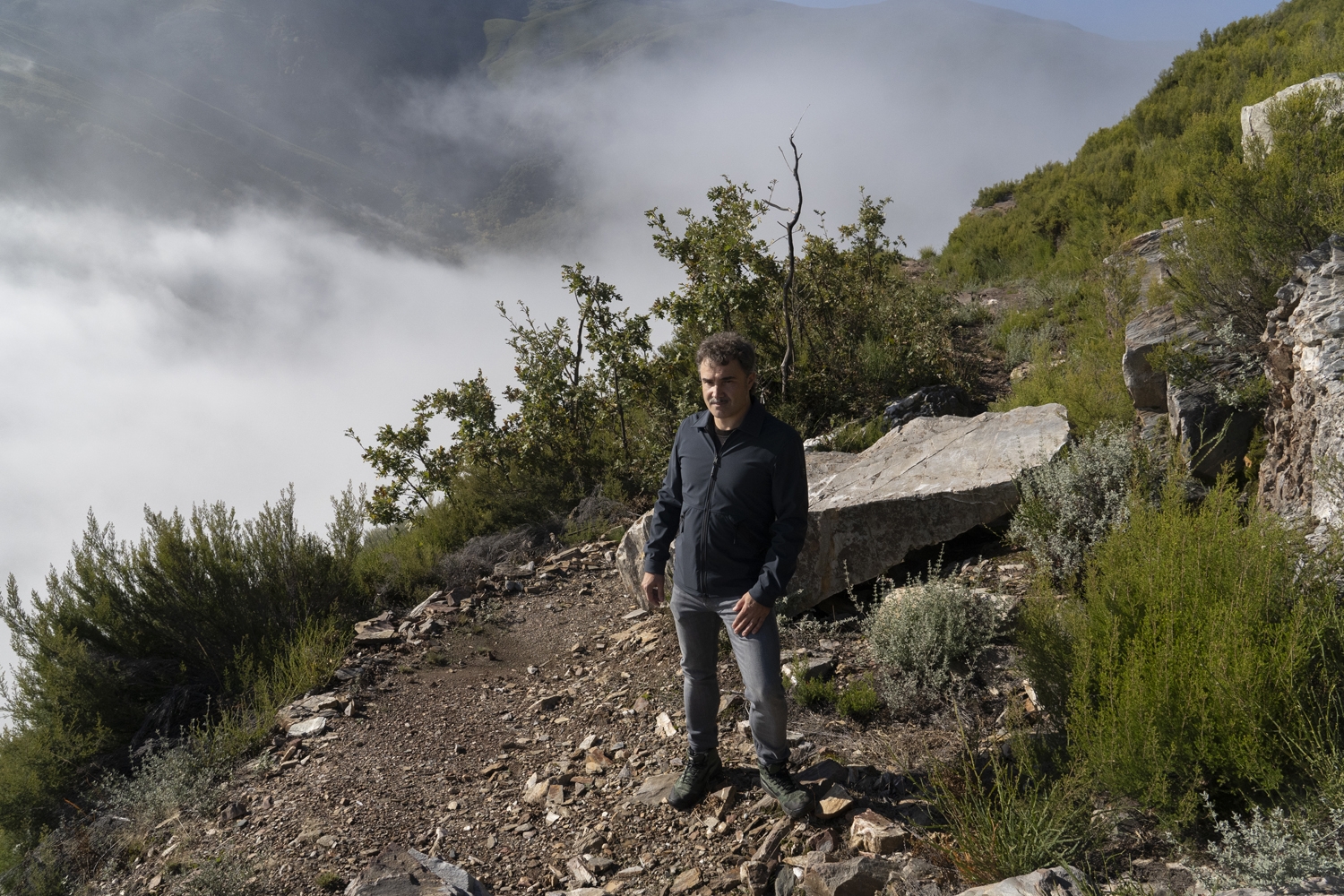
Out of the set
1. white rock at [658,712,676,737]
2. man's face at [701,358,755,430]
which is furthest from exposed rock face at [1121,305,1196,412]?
white rock at [658,712,676,737]

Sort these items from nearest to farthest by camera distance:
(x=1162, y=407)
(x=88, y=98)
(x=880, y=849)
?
1. (x=880, y=849)
2. (x=1162, y=407)
3. (x=88, y=98)

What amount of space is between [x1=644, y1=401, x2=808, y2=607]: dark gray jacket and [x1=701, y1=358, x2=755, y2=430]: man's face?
5 centimetres

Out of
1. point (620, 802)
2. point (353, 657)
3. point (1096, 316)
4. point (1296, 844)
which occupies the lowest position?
point (620, 802)

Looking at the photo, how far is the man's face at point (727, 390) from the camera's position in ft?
9.39

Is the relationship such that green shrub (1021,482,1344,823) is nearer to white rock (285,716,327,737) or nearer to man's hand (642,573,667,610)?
man's hand (642,573,667,610)

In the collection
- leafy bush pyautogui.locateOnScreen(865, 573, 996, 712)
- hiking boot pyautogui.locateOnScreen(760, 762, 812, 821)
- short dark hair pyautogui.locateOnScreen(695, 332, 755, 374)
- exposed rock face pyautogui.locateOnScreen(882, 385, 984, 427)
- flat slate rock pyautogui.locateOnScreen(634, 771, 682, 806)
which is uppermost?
short dark hair pyautogui.locateOnScreen(695, 332, 755, 374)

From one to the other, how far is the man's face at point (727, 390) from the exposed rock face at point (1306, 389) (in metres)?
2.54

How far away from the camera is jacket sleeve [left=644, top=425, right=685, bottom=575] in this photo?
10.5 feet

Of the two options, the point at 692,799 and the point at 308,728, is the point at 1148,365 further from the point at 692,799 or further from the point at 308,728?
the point at 308,728

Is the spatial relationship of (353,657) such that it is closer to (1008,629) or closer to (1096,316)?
(1008,629)

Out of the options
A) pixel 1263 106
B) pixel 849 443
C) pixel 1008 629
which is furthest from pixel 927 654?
pixel 1263 106

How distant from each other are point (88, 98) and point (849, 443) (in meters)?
244

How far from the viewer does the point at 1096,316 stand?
8117 mm

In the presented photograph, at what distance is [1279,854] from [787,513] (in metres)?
1.70
